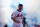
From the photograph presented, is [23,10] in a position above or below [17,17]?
above

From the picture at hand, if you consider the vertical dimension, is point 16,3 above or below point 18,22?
above

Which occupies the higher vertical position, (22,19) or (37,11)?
(37,11)

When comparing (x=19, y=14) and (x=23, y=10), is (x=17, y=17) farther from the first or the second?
(x=23, y=10)

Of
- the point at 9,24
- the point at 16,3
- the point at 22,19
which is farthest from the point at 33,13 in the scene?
the point at 9,24

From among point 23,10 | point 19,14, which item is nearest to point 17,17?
point 19,14

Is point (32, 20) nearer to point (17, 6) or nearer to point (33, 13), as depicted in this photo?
point (33, 13)

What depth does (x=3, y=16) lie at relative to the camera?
1321 mm

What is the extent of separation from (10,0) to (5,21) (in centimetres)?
40

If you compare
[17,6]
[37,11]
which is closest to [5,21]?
[17,6]

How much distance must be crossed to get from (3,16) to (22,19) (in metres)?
0.36

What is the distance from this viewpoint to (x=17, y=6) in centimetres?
130

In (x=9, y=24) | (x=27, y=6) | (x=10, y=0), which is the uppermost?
(x=10, y=0)

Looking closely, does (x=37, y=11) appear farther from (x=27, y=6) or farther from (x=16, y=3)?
(x=16, y=3)

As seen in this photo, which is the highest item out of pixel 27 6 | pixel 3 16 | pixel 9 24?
pixel 27 6
